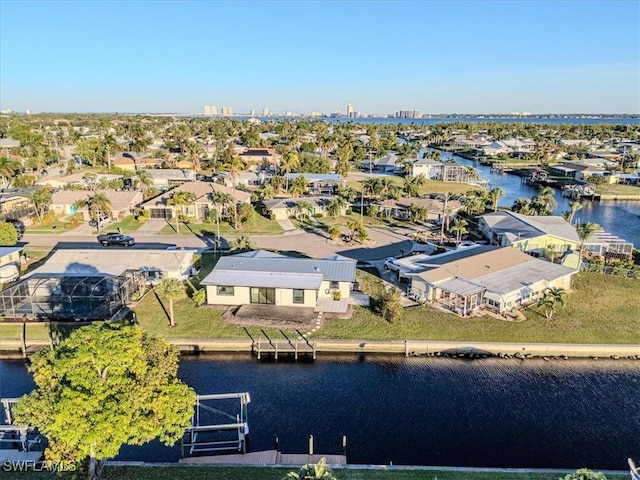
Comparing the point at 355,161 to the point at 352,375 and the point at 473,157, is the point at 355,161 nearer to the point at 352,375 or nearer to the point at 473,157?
the point at 473,157

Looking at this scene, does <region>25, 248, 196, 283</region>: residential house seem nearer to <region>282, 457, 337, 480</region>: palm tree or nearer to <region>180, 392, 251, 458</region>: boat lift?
<region>180, 392, 251, 458</region>: boat lift

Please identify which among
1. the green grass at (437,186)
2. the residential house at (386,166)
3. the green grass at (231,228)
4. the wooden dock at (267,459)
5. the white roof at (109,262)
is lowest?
the wooden dock at (267,459)

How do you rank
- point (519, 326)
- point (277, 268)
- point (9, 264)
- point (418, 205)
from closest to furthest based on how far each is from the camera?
point (519, 326)
point (277, 268)
point (9, 264)
point (418, 205)

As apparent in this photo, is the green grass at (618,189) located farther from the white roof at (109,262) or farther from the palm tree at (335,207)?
the white roof at (109,262)

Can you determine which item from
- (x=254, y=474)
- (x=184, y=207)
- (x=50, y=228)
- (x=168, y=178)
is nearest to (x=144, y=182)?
(x=168, y=178)

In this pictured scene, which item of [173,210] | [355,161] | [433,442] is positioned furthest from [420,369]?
[355,161]

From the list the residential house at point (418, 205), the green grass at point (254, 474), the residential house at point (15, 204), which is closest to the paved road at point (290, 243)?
the residential house at point (15, 204)

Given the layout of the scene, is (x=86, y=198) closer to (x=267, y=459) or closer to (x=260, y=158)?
(x=260, y=158)
